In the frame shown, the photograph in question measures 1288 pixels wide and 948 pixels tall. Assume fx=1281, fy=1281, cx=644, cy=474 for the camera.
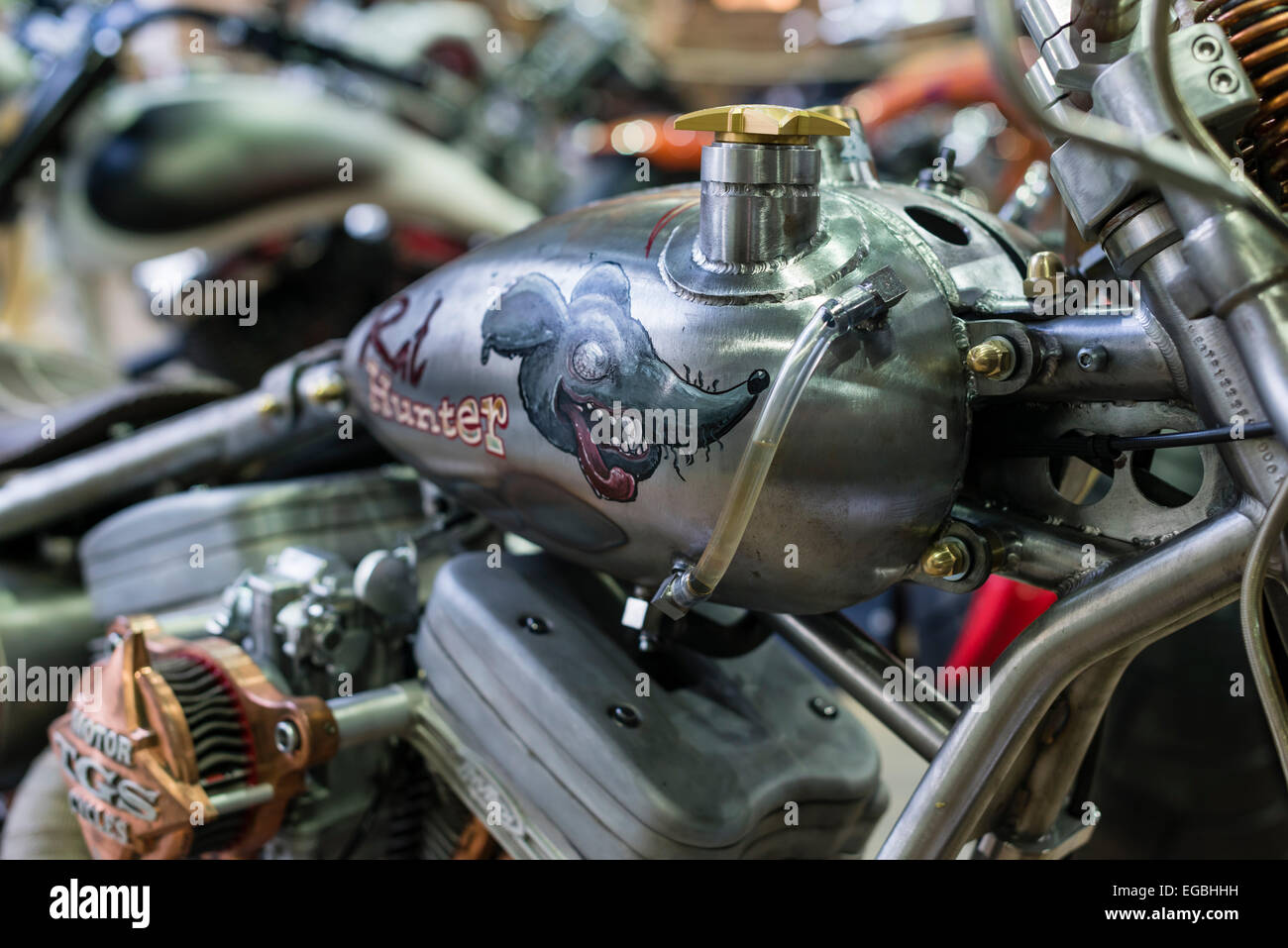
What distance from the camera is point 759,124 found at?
68 cm

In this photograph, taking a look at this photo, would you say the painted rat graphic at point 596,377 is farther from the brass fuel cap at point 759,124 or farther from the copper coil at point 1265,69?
the copper coil at point 1265,69

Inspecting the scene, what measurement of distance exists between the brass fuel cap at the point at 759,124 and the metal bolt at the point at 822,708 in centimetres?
44

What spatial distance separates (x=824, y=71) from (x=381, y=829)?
545cm

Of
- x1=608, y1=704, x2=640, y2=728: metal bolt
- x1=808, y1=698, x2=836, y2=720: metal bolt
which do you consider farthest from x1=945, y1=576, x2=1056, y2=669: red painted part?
x1=608, y1=704, x2=640, y2=728: metal bolt

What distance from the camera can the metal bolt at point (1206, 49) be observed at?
0.59 meters

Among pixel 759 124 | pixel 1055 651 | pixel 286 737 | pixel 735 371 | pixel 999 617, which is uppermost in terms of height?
pixel 759 124

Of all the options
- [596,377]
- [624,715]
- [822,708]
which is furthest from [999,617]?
[596,377]

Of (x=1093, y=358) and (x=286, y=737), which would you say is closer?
(x=1093, y=358)

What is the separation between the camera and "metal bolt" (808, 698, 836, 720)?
0.95 metres

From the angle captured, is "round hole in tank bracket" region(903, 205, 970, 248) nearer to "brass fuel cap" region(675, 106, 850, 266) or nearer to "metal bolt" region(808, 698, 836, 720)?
"brass fuel cap" region(675, 106, 850, 266)

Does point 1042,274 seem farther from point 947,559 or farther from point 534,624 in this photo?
point 534,624

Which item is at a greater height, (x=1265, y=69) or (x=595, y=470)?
(x=1265, y=69)

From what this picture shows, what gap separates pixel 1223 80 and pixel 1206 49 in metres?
0.02
